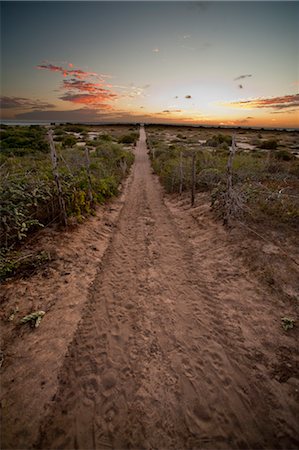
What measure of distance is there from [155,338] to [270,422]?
5.38ft

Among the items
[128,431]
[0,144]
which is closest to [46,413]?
[128,431]

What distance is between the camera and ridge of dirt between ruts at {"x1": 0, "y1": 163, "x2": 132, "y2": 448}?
8.29 ft

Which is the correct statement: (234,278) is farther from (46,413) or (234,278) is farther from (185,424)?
(46,413)

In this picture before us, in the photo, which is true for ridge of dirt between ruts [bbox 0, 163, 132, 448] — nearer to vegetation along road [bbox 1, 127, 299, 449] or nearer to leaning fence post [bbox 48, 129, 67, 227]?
vegetation along road [bbox 1, 127, 299, 449]

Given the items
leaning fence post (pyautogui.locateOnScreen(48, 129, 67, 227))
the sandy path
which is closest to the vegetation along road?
the sandy path

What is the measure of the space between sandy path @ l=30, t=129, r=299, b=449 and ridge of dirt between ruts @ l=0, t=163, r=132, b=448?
0.19m

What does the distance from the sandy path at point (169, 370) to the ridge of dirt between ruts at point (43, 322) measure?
19cm

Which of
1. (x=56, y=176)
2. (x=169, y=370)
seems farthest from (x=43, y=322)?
(x=56, y=176)

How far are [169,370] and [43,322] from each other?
7.11ft

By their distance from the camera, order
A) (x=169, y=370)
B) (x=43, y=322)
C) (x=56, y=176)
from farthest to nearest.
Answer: (x=56, y=176), (x=43, y=322), (x=169, y=370)

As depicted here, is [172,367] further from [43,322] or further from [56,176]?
[56,176]

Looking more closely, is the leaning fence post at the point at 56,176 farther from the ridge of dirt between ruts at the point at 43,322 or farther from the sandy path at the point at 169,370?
the sandy path at the point at 169,370

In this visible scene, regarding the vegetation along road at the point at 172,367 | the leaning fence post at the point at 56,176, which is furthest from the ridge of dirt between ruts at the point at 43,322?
the leaning fence post at the point at 56,176

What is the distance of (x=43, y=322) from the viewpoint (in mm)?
3594
